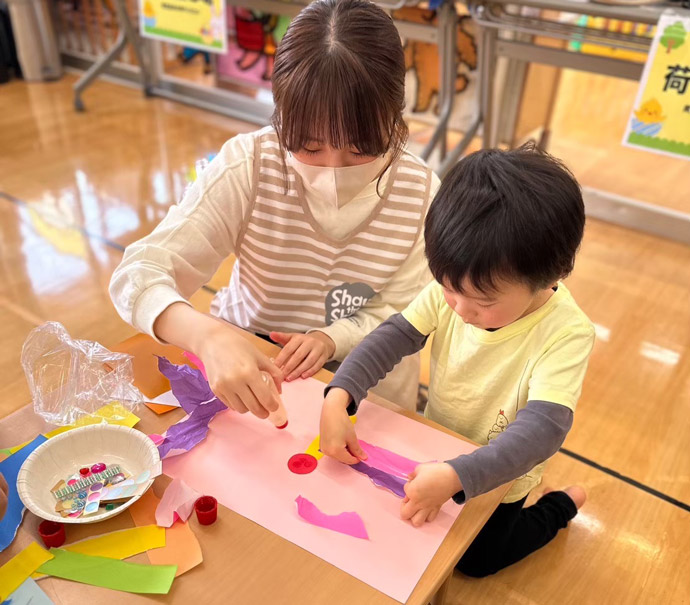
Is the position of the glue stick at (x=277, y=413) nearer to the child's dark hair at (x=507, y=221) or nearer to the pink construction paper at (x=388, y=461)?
the pink construction paper at (x=388, y=461)

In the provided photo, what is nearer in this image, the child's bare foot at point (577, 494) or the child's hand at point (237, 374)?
the child's hand at point (237, 374)

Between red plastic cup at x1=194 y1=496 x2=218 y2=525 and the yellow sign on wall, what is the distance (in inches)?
101

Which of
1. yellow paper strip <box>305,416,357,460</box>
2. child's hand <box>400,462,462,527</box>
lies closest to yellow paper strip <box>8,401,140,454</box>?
yellow paper strip <box>305,416,357,460</box>

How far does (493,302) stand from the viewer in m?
0.71

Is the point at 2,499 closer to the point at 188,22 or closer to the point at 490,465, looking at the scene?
the point at 490,465

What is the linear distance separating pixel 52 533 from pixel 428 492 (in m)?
0.38

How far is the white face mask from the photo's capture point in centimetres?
89

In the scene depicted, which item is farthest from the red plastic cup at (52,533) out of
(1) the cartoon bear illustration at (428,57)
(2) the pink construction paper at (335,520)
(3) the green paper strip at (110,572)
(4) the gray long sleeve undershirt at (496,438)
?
(1) the cartoon bear illustration at (428,57)

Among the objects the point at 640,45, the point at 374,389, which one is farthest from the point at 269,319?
the point at 640,45

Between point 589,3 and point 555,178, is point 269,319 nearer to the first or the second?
point 555,178

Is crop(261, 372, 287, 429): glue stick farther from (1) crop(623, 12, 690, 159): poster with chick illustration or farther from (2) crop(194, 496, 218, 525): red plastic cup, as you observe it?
(1) crop(623, 12, 690, 159): poster with chick illustration

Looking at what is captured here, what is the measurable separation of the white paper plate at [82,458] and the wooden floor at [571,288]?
85 millimetres

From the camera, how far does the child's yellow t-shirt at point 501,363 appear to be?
0.76 metres

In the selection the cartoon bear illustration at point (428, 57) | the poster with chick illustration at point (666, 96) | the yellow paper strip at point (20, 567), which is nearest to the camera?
the yellow paper strip at point (20, 567)
